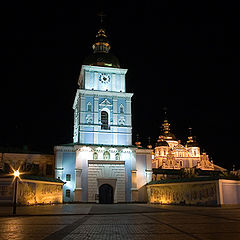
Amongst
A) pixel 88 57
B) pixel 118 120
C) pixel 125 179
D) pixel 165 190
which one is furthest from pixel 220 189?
pixel 88 57

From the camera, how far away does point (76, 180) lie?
39031mm

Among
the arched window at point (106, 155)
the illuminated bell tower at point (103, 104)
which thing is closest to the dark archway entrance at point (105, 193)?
the arched window at point (106, 155)

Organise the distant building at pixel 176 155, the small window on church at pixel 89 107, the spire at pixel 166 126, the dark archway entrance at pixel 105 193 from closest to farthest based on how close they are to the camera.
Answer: the small window on church at pixel 89 107 → the dark archway entrance at pixel 105 193 → the distant building at pixel 176 155 → the spire at pixel 166 126

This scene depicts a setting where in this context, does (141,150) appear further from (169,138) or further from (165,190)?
(169,138)

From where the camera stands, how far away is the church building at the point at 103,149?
39.7 metres

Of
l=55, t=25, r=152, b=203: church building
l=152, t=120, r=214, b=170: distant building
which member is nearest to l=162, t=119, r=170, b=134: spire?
l=152, t=120, r=214, b=170: distant building

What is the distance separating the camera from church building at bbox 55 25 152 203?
3966 centimetres

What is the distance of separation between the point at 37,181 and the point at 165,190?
44.5 ft

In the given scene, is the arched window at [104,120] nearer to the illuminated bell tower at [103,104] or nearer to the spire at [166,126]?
the illuminated bell tower at [103,104]

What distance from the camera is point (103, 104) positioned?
43188 mm

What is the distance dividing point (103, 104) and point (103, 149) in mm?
6333

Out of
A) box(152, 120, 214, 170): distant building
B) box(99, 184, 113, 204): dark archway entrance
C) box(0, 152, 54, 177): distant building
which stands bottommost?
box(99, 184, 113, 204): dark archway entrance

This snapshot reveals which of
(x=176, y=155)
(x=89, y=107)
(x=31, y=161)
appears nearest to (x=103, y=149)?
(x=89, y=107)

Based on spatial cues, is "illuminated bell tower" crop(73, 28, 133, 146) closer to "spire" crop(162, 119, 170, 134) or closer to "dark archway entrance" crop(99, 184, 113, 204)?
"dark archway entrance" crop(99, 184, 113, 204)
